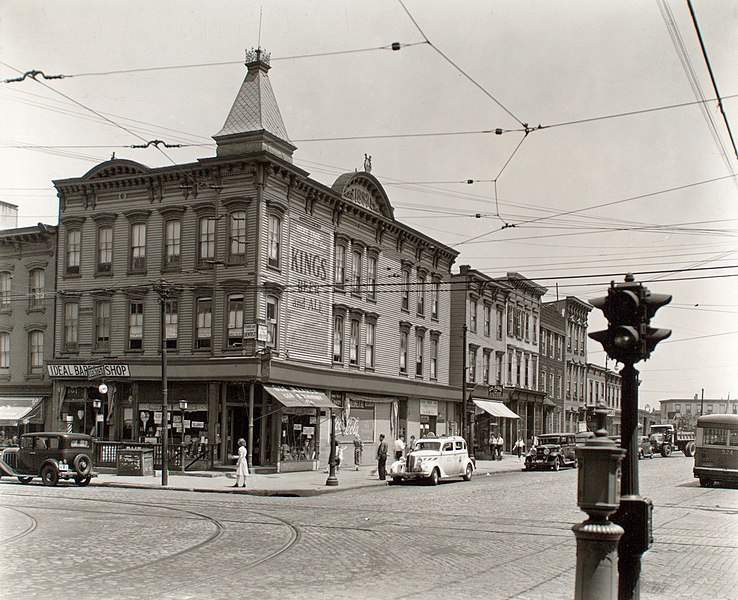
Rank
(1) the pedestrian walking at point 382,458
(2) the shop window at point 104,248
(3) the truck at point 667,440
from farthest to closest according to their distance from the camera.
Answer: (3) the truck at point 667,440 → (2) the shop window at point 104,248 → (1) the pedestrian walking at point 382,458

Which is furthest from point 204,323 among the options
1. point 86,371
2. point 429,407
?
point 429,407

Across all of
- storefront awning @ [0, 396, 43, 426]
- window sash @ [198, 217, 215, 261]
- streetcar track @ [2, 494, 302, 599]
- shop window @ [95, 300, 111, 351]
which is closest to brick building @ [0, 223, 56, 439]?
storefront awning @ [0, 396, 43, 426]

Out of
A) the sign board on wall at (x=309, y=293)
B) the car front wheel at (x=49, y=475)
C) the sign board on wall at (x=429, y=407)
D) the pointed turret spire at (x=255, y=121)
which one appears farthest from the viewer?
the sign board on wall at (x=429, y=407)

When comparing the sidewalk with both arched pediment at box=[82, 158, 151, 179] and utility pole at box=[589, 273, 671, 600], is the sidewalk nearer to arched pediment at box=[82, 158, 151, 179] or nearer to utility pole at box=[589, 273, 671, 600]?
arched pediment at box=[82, 158, 151, 179]

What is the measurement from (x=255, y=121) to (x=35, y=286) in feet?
46.5

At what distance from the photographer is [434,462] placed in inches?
1195

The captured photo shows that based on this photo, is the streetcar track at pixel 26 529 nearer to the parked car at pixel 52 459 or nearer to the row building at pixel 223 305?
the parked car at pixel 52 459

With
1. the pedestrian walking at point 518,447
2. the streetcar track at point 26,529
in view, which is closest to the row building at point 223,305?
the streetcar track at point 26,529

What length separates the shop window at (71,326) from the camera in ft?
123

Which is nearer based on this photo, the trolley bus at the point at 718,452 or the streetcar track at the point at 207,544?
the streetcar track at the point at 207,544

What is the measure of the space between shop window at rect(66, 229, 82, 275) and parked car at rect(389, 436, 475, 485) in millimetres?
17420

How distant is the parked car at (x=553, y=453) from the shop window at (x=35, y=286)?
2496 centimetres

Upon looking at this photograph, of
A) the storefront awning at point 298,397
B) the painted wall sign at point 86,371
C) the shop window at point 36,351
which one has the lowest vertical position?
the storefront awning at point 298,397

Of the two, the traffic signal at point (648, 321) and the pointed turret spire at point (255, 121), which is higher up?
the pointed turret spire at point (255, 121)
